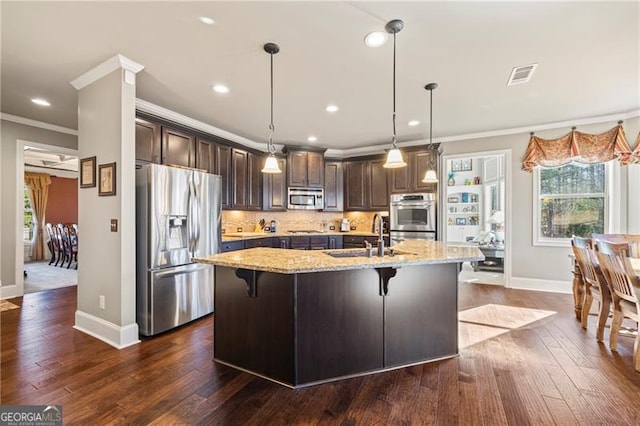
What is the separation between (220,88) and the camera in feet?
10.4

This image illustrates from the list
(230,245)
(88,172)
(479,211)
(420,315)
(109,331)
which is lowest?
(109,331)

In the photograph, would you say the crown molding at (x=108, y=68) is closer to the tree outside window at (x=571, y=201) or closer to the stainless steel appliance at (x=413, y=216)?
the stainless steel appliance at (x=413, y=216)

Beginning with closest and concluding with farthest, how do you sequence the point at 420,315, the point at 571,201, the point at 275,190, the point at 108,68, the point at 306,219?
the point at 420,315
the point at 108,68
the point at 571,201
the point at 275,190
the point at 306,219

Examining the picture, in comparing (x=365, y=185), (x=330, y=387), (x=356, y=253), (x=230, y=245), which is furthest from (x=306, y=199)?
(x=330, y=387)

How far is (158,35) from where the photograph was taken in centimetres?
224

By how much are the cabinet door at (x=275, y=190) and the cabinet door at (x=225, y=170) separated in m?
0.77

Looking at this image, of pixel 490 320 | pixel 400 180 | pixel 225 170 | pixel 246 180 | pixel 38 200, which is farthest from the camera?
pixel 38 200

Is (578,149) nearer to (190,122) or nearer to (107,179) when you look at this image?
(190,122)

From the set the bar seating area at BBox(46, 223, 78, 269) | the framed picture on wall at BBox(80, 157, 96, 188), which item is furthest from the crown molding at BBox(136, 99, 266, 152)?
the bar seating area at BBox(46, 223, 78, 269)

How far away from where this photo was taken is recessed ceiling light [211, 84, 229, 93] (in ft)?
10.2

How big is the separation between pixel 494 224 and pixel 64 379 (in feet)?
25.9

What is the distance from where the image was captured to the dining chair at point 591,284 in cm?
274

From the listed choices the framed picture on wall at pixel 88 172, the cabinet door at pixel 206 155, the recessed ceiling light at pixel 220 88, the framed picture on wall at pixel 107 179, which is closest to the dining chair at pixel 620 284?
the recessed ceiling light at pixel 220 88

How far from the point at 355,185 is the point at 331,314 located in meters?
3.94
